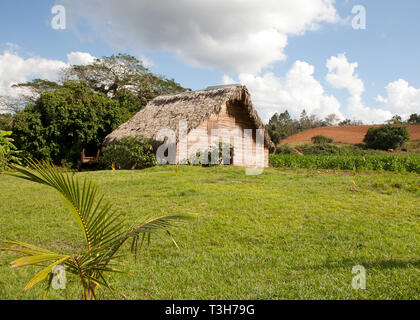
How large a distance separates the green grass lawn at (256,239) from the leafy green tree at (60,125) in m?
8.49

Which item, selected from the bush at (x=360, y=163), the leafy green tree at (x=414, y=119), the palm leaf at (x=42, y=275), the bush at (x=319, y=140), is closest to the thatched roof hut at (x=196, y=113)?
the bush at (x=360, y=163)

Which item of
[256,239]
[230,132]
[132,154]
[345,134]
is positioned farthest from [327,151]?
[256,239]

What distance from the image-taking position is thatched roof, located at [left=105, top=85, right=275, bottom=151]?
1300cm

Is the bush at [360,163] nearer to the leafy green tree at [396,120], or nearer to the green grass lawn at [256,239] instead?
the green grass lawn at [256,239]

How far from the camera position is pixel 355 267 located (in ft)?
10.6

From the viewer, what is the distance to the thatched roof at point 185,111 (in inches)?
512

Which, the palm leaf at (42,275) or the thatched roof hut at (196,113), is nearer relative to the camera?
the palm leaf at (42,275)

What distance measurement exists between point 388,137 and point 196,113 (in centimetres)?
2861

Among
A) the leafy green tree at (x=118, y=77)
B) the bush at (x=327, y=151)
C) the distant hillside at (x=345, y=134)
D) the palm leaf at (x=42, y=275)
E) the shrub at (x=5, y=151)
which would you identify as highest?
the leafy green tree at (x=118, y=77)

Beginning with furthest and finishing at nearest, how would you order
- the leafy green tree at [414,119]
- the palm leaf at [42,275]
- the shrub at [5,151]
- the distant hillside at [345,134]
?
the leafy green tree at [414,119]
the distant hillside at [345,134]
the shrub at [5,151]
the palm leaf at [42,275]

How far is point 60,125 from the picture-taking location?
15.5 meters

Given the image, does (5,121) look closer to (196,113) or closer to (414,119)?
(196,113)
